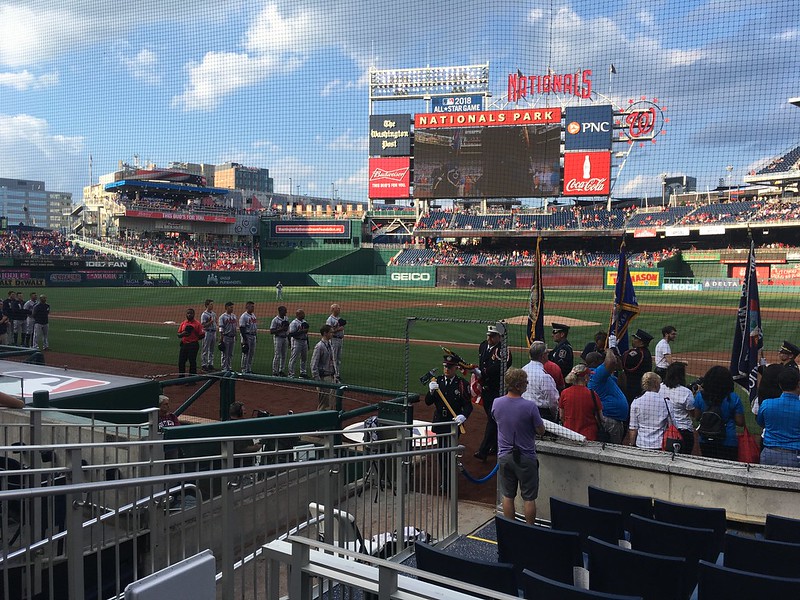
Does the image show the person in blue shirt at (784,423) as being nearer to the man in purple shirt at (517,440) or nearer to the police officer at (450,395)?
the man in purple shirt at (517,440)

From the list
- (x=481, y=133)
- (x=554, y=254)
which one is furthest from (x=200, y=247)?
(x=554, y=254)

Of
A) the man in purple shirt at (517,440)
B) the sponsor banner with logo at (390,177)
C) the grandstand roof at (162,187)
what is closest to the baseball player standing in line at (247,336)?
the man in purple shirt at (517,440)

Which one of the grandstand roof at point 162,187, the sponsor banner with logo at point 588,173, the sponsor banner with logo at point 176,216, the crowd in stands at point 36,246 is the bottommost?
the crowd in stands at point 36,246

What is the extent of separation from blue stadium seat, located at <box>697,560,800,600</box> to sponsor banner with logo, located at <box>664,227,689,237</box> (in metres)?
48.5

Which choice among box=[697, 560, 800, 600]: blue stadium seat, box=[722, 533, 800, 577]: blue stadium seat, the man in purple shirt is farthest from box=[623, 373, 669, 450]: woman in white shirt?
box=[697, 560, 800, 600]: blue stadium seat

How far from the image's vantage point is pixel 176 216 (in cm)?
6506

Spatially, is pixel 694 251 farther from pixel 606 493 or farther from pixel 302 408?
pixel 606 493

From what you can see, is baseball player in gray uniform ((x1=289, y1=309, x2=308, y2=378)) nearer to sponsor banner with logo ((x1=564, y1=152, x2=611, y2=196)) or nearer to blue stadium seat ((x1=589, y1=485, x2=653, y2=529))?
blue stadium seat ((x1=589, y1=485, x2=653, y2=529))

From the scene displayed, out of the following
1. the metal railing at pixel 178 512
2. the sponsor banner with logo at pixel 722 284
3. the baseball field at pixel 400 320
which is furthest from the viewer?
the sponsor banner with logo at pixel 722 284

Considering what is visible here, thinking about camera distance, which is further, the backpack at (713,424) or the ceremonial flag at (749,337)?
the ceremonial flag at (749,337)

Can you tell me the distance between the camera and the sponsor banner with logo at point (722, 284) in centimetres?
4212

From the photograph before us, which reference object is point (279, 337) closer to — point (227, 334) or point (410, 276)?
point (227, 334)

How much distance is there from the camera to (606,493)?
16.0ft

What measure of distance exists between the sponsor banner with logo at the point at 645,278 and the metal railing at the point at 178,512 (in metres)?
39.8
